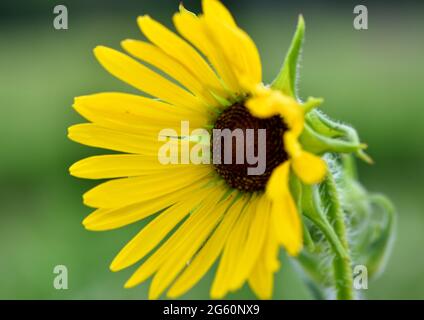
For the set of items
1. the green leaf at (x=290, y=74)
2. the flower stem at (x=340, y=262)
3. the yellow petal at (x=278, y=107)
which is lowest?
the flower stem at (x=340, y=262)

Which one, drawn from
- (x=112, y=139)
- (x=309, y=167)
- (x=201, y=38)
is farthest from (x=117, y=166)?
(x=309, y=167)

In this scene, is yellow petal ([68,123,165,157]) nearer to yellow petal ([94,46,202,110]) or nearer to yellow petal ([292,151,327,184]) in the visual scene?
yellow petal ([94,46,202,110])

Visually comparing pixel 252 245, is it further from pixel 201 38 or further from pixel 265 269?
pixel 201 38

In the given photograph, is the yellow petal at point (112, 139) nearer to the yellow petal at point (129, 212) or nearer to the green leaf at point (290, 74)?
the yellow petal at point (129, 212)

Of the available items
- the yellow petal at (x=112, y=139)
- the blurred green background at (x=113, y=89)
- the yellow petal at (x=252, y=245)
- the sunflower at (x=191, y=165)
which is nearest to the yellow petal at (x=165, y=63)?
the sunflower at (x=191, y=165)
